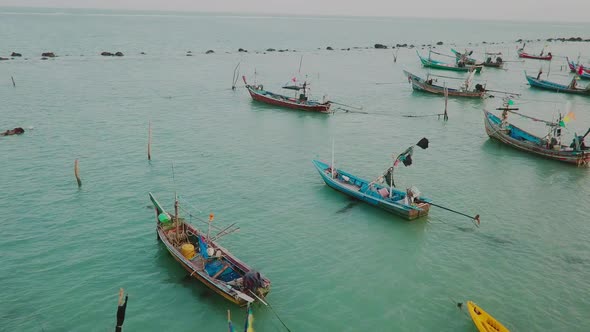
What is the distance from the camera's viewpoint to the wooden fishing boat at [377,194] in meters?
21.9

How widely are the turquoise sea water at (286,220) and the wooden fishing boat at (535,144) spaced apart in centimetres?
72

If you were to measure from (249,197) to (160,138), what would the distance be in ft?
45.8

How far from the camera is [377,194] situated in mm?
23312

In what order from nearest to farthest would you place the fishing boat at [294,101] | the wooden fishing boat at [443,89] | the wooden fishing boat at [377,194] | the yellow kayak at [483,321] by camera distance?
the yellow kayak at [483,321] < the wooden fishing boat at [377,194] < the fishing boat at [294,101] < the wooden fishing boat at [443,89]

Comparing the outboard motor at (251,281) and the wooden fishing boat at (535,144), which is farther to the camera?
the wooden fishing boat at (535,144)

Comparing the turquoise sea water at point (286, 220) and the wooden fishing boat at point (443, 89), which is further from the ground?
the wooden fishing boat at point (443, 89)

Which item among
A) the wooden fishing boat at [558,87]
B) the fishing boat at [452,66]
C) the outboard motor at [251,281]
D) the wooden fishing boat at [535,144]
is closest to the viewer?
the outboard motor at [251,281]

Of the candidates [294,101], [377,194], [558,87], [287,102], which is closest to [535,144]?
[377,194]

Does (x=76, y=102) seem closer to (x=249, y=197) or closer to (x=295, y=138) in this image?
(x=295, y=138)

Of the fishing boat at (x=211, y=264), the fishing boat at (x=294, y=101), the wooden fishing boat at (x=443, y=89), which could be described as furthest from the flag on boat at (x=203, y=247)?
the wooden fishing boat at (x=443, y=89)

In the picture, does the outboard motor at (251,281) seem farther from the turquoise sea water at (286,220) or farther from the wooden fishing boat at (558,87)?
the wooden fishing boat at (558,87)

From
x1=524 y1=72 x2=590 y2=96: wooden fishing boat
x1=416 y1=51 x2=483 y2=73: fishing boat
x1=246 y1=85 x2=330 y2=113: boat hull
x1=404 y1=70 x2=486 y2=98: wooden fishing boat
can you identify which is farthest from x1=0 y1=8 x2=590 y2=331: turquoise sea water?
x1=416 y1=51 x2=483 y2=73: fishing boat

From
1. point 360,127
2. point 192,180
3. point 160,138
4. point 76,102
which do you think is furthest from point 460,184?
point 76,102

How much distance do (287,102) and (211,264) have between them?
31.1m
